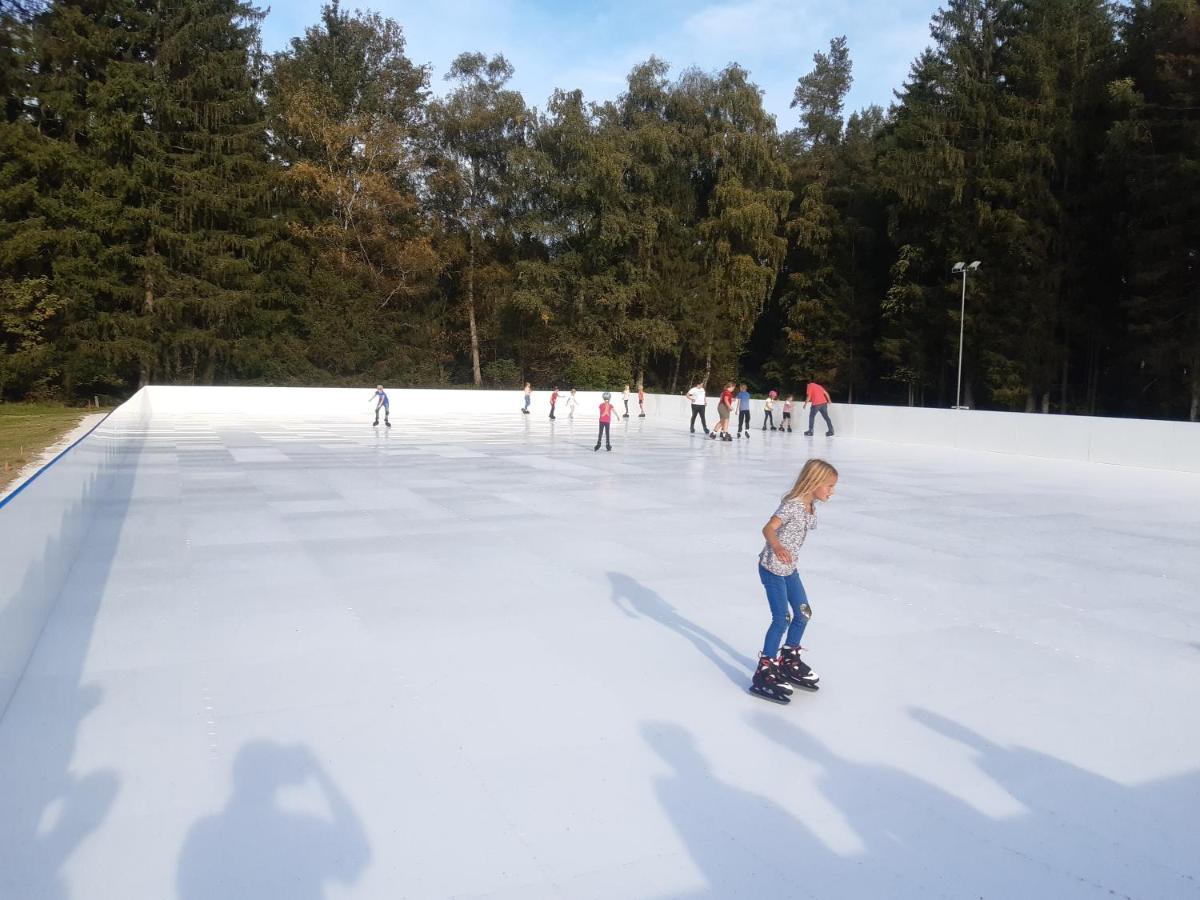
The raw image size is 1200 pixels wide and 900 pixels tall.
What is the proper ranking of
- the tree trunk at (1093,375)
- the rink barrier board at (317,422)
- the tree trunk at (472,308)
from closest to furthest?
the rink barrier board at (317,422)
the tree trunk at (1093,375)
the tree trunk at (472,308)

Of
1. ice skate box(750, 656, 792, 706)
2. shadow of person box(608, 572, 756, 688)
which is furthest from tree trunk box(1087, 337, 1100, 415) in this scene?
ice skate box(750, 656, 792, 706)

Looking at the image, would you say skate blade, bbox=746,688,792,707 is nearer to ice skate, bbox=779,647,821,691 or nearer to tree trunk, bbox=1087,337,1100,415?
ice skate, bbox=779,647,821,691

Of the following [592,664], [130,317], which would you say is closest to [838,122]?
[130,317]

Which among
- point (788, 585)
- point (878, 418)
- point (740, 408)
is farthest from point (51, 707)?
point (878, 418)

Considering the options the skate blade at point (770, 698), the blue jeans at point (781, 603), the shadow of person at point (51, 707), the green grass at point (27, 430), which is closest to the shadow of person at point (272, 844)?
the shadow of person at point (51, 707)

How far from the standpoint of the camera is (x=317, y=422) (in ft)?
90.9

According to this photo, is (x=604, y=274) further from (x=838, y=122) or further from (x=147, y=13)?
(x=838, y=122)

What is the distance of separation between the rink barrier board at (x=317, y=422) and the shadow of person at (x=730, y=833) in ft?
10.5

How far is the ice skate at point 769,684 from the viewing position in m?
4.34

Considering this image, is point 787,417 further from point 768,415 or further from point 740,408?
point 740,408

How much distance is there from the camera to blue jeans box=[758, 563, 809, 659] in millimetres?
4375

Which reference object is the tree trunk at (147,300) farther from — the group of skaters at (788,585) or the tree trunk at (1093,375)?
the tree trunk at (1093,375)

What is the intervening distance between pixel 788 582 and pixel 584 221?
137 feet

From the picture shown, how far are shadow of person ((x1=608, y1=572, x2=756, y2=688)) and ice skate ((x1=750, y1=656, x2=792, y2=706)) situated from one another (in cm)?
18
